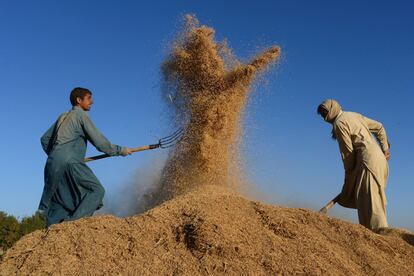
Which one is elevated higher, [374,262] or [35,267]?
[374,262]

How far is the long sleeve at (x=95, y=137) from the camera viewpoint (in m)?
4.72

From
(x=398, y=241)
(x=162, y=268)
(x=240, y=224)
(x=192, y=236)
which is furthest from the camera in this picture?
(x=398, y=241)

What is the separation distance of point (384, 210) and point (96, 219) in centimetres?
316

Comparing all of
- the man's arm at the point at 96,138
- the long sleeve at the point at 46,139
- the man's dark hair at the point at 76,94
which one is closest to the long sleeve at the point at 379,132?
the man's arm at the point at 96,138

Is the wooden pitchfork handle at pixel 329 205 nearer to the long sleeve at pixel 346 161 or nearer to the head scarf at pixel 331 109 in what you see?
the long sleeve at pixel 346 161

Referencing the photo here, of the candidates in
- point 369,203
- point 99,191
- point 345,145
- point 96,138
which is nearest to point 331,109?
point 345,145

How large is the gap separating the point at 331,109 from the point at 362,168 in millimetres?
759

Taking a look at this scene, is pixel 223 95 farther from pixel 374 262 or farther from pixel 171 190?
pixel 374 262

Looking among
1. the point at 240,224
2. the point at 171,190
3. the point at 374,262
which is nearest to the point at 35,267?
the point at 240,224

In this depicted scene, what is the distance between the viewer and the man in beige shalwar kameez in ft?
17.9

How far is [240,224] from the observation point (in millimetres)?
3666

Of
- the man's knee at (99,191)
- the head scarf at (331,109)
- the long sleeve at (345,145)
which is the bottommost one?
the man's knee at (99,191)

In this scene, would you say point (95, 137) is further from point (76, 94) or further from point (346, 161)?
point (346, 161)

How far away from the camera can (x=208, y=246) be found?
10.9 feet
